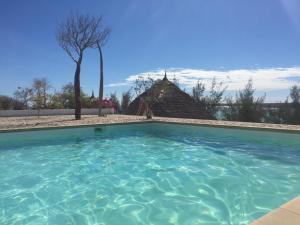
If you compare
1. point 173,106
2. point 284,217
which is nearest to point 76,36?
point 173,106

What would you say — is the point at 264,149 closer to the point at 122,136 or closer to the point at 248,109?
the point at 122,136

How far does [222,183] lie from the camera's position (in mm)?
4594

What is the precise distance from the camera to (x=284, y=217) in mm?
2285

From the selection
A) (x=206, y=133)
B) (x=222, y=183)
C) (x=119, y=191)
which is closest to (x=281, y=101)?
(x=206, y=133)

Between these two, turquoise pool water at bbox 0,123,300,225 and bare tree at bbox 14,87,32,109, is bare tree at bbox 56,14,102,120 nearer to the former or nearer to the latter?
turquoise pool water at bbox 0,123,300,225

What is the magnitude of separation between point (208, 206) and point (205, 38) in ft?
37.1

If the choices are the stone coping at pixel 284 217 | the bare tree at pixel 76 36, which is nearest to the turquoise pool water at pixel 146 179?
the stone coping at pixel 284 217

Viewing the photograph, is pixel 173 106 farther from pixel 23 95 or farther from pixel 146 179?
pixel 146 179

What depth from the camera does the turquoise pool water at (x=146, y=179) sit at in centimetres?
346

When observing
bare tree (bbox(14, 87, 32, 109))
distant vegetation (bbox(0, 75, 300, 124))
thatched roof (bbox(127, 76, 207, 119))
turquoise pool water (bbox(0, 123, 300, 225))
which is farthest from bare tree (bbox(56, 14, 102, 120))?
bare tree (bbox(14, 87, 32, 109))

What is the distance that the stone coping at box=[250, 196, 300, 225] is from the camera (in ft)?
7.15

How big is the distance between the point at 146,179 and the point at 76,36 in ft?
33.8

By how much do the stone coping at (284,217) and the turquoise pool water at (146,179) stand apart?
0.88 meters

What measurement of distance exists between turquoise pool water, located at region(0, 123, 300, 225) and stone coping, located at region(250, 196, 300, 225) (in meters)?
0.88
